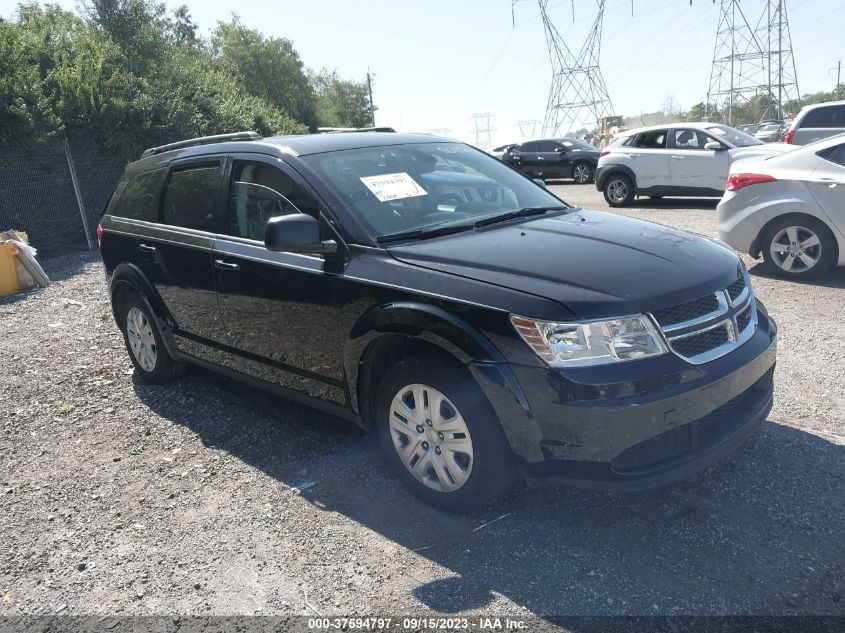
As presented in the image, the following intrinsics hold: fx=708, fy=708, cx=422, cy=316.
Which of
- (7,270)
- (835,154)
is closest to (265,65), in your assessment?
(7,270)

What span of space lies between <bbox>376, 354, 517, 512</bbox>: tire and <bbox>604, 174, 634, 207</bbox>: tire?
12.4 meters

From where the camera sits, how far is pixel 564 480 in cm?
292

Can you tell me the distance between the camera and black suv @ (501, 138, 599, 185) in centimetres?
2241

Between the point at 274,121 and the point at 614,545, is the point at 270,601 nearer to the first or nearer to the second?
the point at 614,545

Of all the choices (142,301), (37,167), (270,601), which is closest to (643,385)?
(270,601)

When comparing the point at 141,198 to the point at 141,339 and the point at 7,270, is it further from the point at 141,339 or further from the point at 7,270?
the point at 7,270

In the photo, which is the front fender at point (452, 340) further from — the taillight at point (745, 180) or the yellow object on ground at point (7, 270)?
the yellow object on ground at point (7, 270)

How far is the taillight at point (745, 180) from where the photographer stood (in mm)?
7354

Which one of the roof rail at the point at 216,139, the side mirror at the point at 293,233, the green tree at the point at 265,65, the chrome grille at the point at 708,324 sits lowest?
the chrome grille at the point at 708,324

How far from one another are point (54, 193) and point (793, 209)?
1339cm

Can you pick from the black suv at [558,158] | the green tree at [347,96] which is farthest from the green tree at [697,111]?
the black suv at [558,158]

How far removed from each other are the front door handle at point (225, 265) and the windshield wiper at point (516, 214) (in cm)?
146

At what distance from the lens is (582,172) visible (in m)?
22.5

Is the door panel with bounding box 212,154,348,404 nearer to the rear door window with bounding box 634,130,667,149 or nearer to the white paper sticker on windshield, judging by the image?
the white paper sticker on windshield
